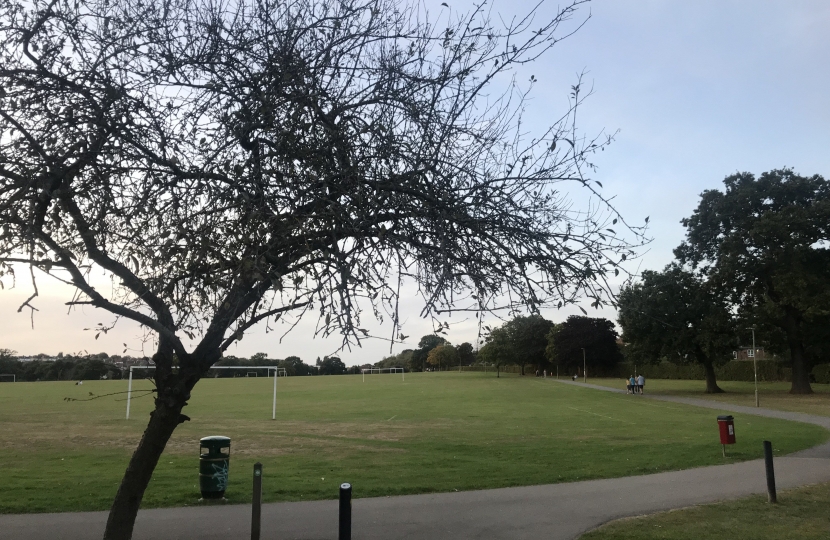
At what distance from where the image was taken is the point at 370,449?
17.2 m

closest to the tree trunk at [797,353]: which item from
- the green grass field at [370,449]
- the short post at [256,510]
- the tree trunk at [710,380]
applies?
the tree trunk at [710,380]

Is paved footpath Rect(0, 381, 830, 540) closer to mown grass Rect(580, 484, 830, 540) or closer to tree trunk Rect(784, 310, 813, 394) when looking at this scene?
mown grass Rect(580, 484, 830, 540)

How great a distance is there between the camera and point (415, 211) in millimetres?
5066

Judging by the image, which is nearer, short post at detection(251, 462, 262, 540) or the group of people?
short post at detection(251, 462, 262, 540)

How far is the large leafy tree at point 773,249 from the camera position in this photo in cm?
4081

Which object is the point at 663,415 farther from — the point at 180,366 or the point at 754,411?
the point at 180,366

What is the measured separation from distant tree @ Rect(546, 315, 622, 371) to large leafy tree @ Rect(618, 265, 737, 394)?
134 ft

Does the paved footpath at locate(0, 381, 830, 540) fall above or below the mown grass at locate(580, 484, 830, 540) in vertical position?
below

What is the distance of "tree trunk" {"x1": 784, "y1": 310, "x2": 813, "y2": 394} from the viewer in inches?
1722

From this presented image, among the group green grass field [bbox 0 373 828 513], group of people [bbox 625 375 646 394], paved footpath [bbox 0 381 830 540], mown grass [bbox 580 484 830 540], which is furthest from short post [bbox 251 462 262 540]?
group of people [bbox 625 375 646 394]

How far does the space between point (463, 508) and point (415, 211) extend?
6.36 m

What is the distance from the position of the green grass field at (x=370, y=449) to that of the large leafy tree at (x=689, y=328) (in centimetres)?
1466

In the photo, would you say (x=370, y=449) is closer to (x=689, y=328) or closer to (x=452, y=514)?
(x=452, y=514)

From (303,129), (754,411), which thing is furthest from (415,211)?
(754,411)
